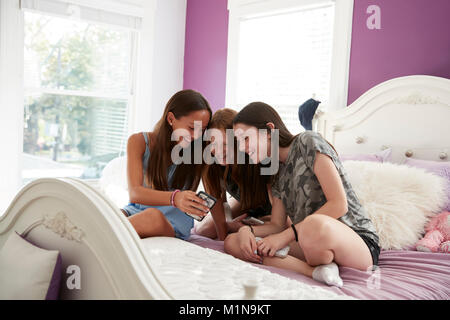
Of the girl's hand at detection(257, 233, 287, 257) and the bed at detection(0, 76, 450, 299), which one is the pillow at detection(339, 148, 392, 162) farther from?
the girl's hand at detection(257, 233, 287, 257)

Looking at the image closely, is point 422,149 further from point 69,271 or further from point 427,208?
point 69,271

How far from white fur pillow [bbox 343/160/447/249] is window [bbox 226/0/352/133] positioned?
3.50 feet

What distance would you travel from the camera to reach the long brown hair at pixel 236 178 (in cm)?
205

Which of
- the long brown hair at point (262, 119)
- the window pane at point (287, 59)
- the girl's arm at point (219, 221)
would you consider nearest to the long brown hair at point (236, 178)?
the girl's arm at point (219, 221)

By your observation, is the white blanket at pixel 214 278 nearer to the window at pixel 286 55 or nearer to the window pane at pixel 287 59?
the window at pixel 286 55

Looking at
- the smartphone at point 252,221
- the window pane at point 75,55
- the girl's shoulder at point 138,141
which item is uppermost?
the window pane at point 75,55

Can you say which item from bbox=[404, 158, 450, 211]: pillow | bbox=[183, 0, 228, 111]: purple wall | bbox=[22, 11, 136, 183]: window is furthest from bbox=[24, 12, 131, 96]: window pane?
bbox=[404, 158, 450, 211]: pillow

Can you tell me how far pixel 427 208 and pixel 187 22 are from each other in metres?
3.21

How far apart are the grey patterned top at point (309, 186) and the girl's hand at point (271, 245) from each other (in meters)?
0.20

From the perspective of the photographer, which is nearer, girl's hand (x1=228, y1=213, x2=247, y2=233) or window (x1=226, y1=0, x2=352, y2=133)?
girl's hand (x1=228, y1=213, x2=247, y2=233)

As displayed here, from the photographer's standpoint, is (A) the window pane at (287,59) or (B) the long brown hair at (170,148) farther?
(A) the window pane at (287,59)

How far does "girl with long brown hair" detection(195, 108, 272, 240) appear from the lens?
203 cm

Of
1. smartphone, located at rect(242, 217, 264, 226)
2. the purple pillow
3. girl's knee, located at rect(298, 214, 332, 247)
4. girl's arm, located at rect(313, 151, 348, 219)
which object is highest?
girl's arm, located at rect(313, 151, 348, 219)

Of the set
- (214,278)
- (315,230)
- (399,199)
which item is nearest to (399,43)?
(399,199)
